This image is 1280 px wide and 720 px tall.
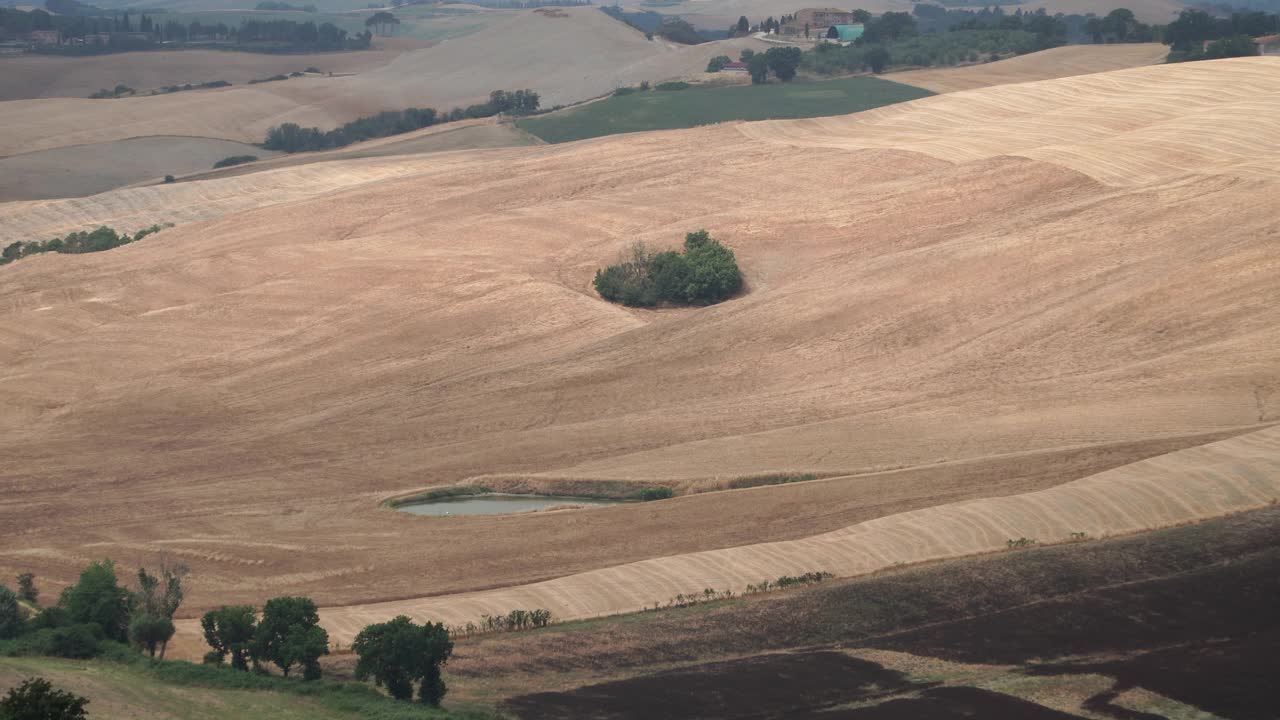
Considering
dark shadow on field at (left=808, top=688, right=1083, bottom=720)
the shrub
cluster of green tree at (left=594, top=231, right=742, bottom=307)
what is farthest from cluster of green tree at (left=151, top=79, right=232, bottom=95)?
dark shadow on field at (left=808, top=688, right=1083, bottom=720)

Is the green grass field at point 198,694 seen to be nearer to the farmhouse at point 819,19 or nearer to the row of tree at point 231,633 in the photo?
the row of tree at point 231,633

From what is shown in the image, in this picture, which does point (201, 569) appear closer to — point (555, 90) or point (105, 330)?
point (105, 330)

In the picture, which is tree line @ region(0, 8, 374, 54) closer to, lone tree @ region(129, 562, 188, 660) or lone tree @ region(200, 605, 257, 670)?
lone tree @ region(129, 562, 188, 660)

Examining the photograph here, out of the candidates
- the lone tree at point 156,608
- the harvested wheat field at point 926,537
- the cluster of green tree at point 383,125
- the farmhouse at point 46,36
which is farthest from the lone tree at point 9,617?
the farmhouse at point 46,36

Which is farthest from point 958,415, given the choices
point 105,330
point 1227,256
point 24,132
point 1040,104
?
point 24,132

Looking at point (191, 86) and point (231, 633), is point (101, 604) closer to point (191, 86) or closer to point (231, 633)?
point (231, 633)

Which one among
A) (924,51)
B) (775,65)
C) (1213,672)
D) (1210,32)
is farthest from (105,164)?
(1213,672)
